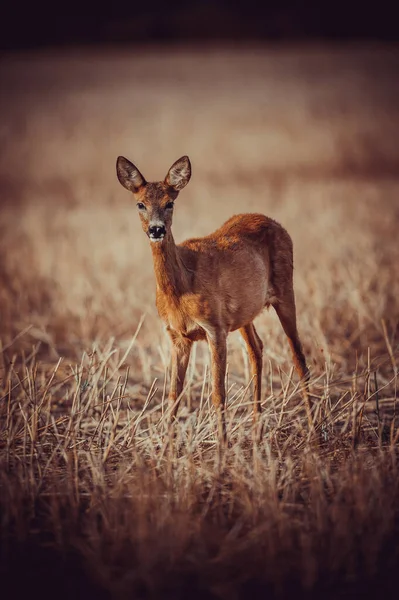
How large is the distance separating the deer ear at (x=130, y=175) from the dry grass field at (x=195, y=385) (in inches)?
57.3

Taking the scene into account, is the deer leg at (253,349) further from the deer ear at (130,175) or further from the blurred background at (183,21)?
the blurred background at (183,21)

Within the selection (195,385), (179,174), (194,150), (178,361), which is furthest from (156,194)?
(194,150)

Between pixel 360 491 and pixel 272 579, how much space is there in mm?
931

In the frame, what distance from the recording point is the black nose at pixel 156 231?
5859 mm

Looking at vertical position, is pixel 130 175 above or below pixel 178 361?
above

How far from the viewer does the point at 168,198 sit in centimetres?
607

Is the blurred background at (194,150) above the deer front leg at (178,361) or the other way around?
above

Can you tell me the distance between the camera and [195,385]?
7473 mm

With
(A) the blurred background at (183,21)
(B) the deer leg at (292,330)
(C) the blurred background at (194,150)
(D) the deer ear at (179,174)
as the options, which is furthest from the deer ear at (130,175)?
(A) the blurred background at (183,21)

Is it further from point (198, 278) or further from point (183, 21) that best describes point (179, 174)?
point (183, 21)

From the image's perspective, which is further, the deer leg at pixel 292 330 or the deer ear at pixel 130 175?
the deer leg at pixel 292 330

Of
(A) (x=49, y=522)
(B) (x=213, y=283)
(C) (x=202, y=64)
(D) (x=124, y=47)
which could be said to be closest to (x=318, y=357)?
(B) (x=213, y=283)

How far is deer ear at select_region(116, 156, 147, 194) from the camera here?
20.5 ft

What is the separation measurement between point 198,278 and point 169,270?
28cm
